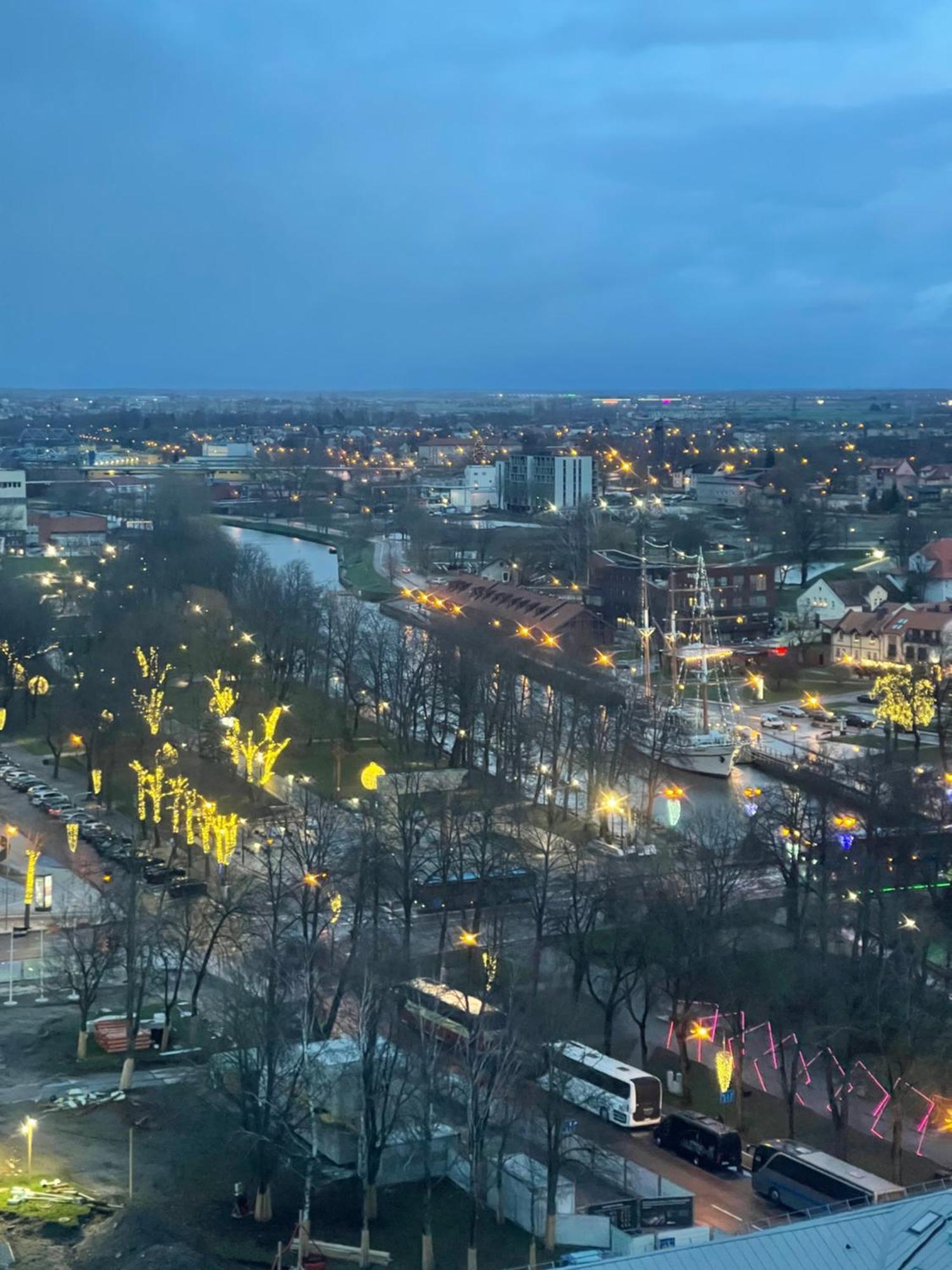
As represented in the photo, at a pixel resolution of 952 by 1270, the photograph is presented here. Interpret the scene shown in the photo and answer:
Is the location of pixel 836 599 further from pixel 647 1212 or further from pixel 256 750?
pixel 647 1212

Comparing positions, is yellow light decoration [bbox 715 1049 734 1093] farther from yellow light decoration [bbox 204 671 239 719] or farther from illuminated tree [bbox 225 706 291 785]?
yellow light decoration [bbox 204 671 239 719]

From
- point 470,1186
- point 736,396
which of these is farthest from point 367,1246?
point 736,396

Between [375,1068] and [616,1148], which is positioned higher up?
[375,1068]

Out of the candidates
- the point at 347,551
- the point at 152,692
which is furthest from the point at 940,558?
the point at 152,692

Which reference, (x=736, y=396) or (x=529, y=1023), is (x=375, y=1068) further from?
(x=736, y=396)

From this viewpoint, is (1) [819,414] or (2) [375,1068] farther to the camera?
(1) [819,414]

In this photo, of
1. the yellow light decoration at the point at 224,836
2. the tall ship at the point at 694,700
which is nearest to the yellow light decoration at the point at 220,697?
the yellow light decoration at the point at 224,836

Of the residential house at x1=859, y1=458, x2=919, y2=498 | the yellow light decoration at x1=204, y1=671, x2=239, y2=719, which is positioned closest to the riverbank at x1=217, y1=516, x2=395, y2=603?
the yellow light decoration at x1=204, y1=671, x2=239, y2=719
